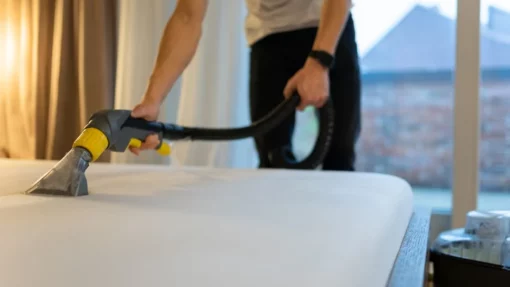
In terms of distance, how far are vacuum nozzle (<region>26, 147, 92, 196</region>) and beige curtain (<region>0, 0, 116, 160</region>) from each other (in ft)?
5.07

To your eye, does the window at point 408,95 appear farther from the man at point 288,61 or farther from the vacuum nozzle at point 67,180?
the vacuum nozzle at point 67,180

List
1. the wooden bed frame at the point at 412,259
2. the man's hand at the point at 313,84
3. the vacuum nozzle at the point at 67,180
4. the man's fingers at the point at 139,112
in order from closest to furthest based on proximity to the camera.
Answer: the wooden bed frame at the point at 412,259 < the vacuum nozzle at the point at 67,180 < the man's fingers at the point at 139,112 < the man's hand at the point at 313,84

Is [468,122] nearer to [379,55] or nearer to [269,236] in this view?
[379,55]

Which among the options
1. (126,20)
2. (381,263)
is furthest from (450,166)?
(381,263)

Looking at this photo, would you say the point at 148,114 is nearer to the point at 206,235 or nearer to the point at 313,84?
the point at 313,84

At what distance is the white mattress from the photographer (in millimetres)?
453

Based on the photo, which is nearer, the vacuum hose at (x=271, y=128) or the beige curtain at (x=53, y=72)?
the vacuum hose at (x=271, y=128)

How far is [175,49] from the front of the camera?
1.44 metres

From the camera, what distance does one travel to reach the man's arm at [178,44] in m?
1.40

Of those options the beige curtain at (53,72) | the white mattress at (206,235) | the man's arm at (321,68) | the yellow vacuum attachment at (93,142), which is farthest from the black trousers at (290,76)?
the beige curtain at (53,72)

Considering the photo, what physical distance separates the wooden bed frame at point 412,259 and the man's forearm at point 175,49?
2.25 ft

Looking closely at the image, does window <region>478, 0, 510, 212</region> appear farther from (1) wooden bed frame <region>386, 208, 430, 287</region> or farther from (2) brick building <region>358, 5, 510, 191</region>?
(1) wooden bed frame <region>386, 208, 430, 287</region>

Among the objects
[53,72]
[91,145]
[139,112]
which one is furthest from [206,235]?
[53,72]

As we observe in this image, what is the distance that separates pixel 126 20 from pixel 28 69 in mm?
570
